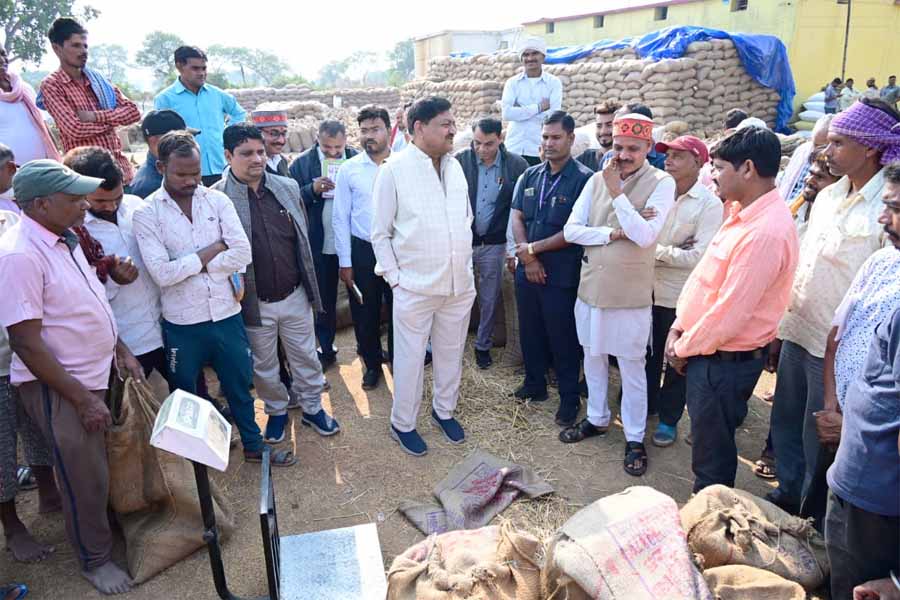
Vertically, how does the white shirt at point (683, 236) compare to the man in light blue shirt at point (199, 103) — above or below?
below

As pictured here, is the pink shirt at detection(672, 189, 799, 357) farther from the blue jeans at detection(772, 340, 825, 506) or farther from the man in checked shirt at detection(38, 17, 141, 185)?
the man in checked shirt at detection(38, 17, 141, 185)

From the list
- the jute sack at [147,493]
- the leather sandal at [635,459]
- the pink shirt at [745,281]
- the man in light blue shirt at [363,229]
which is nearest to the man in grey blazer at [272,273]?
the man in light blue shirt at [363,229]

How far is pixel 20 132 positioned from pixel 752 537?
16.9 feet

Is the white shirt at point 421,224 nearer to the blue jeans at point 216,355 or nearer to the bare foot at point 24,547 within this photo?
the blue jeans at point 216,355

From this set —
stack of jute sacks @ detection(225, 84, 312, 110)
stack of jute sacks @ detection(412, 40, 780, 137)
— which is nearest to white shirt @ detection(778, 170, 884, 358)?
stack of jute sacks @ detection(412, 40, 780, 137)

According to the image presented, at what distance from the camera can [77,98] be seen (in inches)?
181

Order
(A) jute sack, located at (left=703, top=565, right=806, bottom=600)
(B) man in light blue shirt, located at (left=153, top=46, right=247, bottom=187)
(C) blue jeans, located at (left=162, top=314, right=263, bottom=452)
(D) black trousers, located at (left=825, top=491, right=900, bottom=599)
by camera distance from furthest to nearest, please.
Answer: (B) man in light blue shirt, located at (left=153, top=46, right=247, bottom=187) < (C) blue jeans, located at (left=162, top=314, right=263, bottom=452) < (A) jute sack, located at (left=703, top=565, right=806, bottom=600) < (D) black trousers, located at (left=825, top=491, right=900, bottom=599)

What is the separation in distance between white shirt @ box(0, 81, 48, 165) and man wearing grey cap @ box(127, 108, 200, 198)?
0.84m

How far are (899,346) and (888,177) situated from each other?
696mm

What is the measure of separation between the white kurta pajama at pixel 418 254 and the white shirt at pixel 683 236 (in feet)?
A: 4.37

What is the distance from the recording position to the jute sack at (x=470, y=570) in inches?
89.4

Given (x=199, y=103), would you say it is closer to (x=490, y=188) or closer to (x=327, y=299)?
(x=327, y=299)

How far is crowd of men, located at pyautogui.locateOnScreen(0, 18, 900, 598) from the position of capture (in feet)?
8.11

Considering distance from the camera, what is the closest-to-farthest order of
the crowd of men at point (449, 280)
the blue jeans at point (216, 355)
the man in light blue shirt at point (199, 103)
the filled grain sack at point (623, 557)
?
the filled grain sack at point (623, 557)
the crowd of men at point (449, 280)
the blue jeans at point (216, 355)
the man in light blue shirt at point (199, 103)
